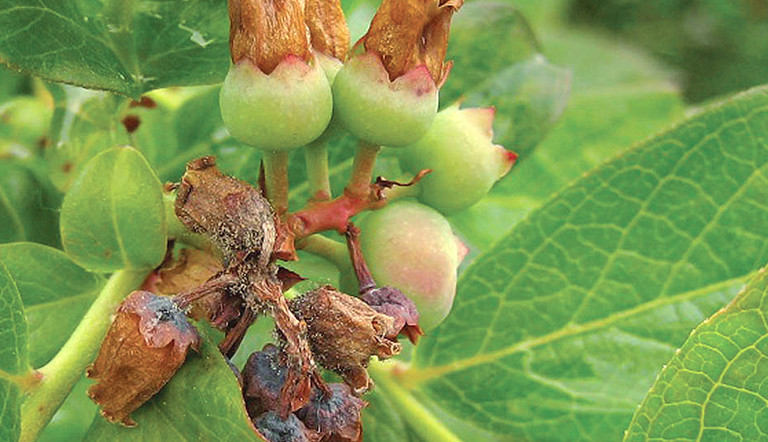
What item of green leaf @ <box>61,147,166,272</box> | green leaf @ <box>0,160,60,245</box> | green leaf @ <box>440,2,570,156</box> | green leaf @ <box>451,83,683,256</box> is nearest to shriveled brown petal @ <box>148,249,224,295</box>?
green leaf @ <box>61,147,166,272</box>

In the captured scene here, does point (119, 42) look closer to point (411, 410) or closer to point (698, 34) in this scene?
point (411, 410)

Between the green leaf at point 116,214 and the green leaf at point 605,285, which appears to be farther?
the green leaf at point 605,285

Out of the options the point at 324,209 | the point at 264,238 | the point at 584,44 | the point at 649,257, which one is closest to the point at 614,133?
the point at 649,257

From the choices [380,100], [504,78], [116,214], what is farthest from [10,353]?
[504,78]

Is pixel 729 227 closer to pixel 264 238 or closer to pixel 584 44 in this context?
pixel 264 238

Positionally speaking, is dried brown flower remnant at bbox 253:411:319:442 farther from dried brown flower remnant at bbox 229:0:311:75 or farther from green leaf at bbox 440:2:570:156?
green leaf at bbox 440:2:570:156

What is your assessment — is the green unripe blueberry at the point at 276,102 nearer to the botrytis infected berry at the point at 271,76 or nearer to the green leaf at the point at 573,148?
the botrytis infected berry at the point at 271,76

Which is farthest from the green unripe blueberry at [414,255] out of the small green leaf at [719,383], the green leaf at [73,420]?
the green leaf at [73,420]
